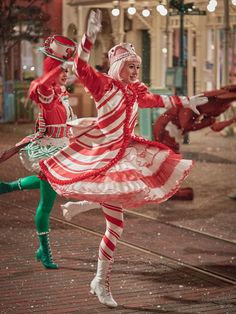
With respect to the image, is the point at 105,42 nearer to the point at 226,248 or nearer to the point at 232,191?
the point at 232,191

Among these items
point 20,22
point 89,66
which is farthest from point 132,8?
point 89,66

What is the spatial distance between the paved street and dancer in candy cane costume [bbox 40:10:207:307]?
1.22ft

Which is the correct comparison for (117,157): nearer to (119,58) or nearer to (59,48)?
(119,58)

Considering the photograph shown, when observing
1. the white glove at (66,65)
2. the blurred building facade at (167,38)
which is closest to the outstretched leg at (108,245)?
the white glove at (66,65)

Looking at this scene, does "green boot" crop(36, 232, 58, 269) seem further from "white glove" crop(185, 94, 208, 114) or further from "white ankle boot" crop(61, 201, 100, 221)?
"white glove" crop(185, 94, 208, 114)

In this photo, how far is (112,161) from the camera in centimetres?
642

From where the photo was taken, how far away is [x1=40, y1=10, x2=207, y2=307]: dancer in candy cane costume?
20.7ft

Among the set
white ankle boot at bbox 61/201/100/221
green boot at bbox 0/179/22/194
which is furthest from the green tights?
green boot at bbox 0/179/22/194

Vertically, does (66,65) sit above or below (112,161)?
above

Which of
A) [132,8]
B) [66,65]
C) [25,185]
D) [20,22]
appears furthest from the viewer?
[20,22]

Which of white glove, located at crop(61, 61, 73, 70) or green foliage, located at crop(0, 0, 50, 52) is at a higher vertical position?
green foliage, located at crop(0, 0, 50, 52)

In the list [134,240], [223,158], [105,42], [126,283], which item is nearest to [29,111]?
[105,42]

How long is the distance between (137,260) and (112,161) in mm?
1765

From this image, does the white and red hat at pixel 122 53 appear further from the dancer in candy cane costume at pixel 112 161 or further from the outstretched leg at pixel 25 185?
the outstretched leg at pixel 25 185
